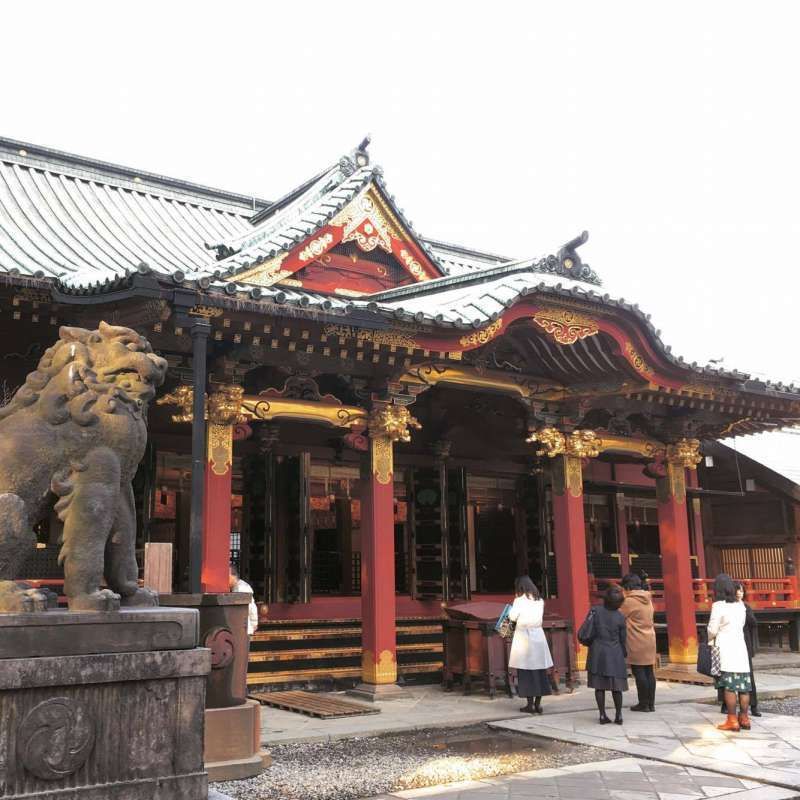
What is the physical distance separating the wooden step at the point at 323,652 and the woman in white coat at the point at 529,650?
3.07 meters

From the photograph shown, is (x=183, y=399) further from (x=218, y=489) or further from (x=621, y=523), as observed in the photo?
(x=621, y=523)

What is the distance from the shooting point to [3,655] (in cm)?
388

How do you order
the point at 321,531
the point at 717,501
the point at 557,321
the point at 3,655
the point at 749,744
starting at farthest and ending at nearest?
the point at 717,501
the point at 321,531
the point at 557,321
the point at 749,744
the point at 3,655

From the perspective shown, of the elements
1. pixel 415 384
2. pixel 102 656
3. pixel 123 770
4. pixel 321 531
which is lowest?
pixel 123 770

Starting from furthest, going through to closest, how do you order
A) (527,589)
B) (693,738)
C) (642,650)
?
(642,650), (527,589), (693,738)

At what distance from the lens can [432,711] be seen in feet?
32.0

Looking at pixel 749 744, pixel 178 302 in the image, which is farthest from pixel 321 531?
pixel 749 744

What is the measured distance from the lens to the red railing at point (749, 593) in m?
15.4

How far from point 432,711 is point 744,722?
3313 millimetres

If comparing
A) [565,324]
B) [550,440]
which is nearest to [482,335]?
[565,324]

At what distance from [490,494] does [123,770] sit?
12716 mm

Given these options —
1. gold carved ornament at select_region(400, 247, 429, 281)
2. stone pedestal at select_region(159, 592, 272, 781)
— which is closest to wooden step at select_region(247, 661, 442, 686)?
stone pedestal at select_region(159, 592, 272, 781)

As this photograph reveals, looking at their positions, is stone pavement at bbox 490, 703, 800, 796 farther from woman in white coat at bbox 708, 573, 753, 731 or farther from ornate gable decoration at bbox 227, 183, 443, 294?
ornate gable decoration at bbox 227, 183, 443, 294

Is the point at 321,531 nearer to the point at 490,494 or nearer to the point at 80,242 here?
the point at 490,494
